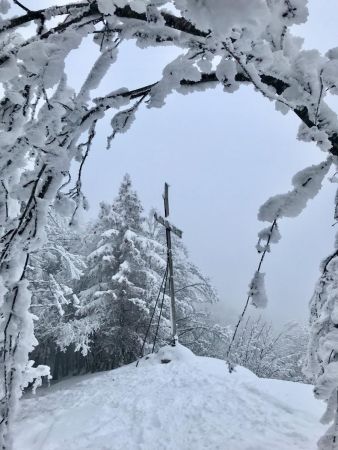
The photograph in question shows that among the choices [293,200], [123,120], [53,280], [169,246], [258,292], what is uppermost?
[169,246]

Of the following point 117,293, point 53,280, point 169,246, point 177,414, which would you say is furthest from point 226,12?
point 117,293

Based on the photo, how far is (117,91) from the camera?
7.13ft

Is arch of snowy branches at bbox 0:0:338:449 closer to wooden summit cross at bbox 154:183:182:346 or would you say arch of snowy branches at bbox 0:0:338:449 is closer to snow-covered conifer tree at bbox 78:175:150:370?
wooden summit cross at bbox 154:183:182:346

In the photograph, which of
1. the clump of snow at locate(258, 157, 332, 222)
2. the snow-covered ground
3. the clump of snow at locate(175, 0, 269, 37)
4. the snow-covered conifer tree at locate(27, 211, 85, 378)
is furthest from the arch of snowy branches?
the snow-covered conifer tree at locate(27, 211, 85, 378)

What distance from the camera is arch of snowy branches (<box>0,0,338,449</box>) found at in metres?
1.72

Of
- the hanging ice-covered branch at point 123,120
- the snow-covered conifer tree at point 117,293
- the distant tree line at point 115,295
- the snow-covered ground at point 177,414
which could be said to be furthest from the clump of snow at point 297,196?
the snow-covered conifer tree at point 117,293

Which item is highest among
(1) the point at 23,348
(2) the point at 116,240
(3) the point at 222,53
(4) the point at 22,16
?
(2) the point at 116,240

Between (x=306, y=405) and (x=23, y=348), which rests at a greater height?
(x=23, y=348)

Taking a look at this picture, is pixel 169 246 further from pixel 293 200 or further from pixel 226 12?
pixel 226 12

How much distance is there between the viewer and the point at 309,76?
172 cm

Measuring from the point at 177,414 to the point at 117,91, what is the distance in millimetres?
6878

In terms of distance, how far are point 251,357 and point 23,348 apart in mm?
27582

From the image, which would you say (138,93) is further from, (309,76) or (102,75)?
(309,76)

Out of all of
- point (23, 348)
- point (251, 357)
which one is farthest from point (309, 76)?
point (251, 357)
